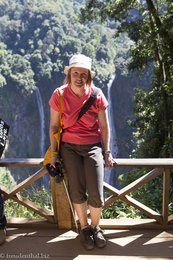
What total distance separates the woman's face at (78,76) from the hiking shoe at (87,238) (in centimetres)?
96

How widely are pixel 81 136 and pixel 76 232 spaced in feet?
2.71

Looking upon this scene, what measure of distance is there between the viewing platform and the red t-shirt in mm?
372

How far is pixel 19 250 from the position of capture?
2305 millimetres

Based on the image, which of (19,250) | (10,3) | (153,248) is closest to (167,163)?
(153,248)

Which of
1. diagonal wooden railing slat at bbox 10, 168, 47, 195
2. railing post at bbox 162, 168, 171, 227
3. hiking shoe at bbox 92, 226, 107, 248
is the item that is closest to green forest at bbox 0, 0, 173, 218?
railing post at bbox 162, 168, 171, 227

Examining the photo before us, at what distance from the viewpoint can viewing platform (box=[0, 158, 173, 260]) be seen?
2.25m

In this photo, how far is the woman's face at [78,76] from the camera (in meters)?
2.06

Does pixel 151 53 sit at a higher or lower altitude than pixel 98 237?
higher

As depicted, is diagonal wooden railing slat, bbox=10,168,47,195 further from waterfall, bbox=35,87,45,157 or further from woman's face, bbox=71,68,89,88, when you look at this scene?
waterfall, bbox=35,87,45,157

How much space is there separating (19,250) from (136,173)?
5.00 meters

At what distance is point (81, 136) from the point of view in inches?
84.5

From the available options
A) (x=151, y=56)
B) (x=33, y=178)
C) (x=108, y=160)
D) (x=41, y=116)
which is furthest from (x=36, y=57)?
(x=108, y=160)

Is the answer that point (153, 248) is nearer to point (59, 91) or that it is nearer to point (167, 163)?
point (167, 163)

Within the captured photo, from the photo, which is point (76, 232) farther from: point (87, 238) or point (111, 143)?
point (111, 143)
